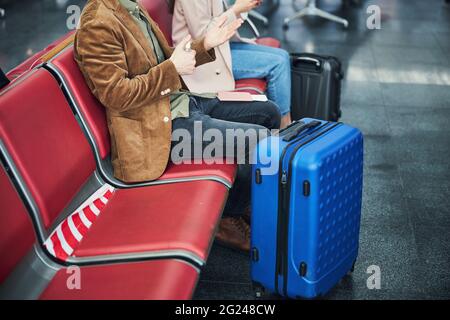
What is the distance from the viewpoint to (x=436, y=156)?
12.1 feet

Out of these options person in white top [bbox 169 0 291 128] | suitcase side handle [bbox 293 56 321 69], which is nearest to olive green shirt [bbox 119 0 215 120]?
person in white top [bbox 169 0 291 128]

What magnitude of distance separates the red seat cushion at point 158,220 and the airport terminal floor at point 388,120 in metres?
0.43

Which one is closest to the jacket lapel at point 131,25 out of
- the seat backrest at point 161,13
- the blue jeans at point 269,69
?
the seat backrest at point 161,13

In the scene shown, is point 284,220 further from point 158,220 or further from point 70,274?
point 70,274

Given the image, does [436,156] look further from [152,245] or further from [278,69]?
[152,245]

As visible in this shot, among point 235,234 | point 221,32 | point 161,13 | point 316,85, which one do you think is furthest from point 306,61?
point 235,234

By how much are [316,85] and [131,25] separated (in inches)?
58.4

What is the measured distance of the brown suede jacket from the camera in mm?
2268

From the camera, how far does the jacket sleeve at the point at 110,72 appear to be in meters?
2.25

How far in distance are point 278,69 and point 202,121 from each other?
3.25 ft

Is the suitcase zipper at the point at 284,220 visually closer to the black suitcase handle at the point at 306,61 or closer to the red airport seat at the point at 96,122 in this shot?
the red airport seat at the point at 96,122

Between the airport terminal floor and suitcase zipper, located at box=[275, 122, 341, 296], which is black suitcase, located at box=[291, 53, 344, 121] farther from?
suitcase zipper, located at box=[275, 122, 341, 296]

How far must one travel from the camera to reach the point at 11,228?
74.2 inches
